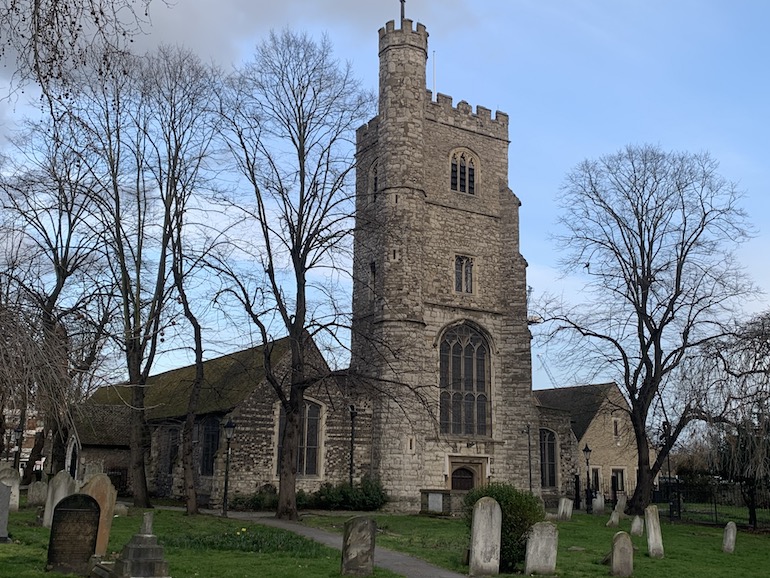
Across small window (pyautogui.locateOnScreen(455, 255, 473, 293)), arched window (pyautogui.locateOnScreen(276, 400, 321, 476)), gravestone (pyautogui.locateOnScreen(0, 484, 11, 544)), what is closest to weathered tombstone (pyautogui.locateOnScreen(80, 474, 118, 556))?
gravestone (pyautogui.locateOnScreen(0, 484, 11, 544))

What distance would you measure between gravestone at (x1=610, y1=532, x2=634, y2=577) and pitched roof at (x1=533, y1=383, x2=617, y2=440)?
99.8 ft

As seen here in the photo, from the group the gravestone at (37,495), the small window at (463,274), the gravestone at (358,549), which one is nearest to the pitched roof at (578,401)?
the small window at (463,274)

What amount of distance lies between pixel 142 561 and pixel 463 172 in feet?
80.4

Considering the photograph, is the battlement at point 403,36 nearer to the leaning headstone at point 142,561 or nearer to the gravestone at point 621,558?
the gravestone at point 621,558

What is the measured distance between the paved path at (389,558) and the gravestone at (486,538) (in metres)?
0.35

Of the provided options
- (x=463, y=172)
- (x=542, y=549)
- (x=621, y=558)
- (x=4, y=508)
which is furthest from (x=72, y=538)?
(x=463, y=172)

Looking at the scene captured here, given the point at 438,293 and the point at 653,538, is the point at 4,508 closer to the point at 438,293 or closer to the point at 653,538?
the point at 653,538

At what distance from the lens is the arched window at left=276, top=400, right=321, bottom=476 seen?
1094 inches

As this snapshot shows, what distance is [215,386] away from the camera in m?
31.2

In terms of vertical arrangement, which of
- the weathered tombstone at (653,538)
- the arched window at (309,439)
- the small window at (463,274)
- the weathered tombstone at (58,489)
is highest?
the small window at (463,274)

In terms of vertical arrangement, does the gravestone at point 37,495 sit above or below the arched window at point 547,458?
below

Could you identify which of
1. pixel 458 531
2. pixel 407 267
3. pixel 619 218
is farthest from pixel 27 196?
pixel 619 218

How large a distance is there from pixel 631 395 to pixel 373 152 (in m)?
13.9

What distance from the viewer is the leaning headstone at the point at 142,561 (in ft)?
34.1
